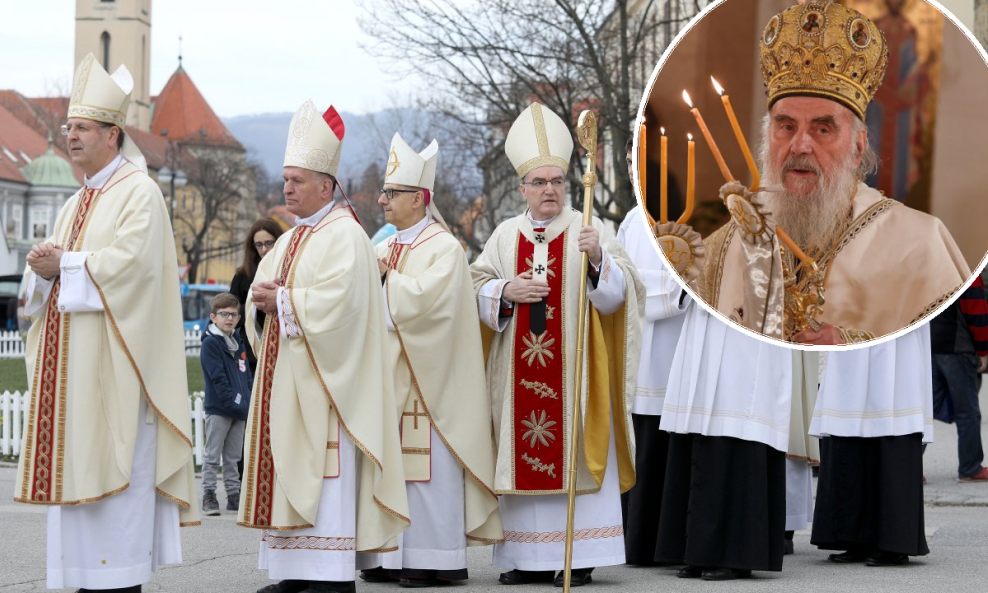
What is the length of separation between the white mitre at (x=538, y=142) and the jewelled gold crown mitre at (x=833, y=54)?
10.9 feet

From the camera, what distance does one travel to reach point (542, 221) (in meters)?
7.45

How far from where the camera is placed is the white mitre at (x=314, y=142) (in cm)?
675

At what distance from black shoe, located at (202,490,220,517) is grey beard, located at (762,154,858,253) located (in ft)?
21.8

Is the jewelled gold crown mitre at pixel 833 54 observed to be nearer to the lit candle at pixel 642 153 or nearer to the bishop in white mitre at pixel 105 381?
the lit candle at pixel 642 153

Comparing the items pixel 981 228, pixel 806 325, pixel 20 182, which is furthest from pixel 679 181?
pixel 20 182

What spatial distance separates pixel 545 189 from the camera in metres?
7.34

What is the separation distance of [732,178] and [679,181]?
186 mm

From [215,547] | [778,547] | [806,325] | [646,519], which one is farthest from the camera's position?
[215,547]

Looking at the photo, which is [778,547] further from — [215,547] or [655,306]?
[215,547]

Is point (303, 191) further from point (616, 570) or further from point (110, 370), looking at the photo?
point (616, 570)

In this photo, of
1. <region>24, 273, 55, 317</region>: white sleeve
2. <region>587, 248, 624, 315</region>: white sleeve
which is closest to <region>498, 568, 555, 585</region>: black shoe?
<region>587, 248, 624, 315</region>: white sleeve

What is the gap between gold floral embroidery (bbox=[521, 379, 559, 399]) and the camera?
734 centimetres

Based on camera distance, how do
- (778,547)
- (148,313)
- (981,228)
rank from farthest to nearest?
(778,547), (148,313), (981,228)

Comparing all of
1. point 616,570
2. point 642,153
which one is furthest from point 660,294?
point 642,153
